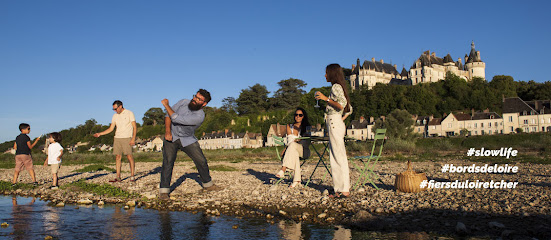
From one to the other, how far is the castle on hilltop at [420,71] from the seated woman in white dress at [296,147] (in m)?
110

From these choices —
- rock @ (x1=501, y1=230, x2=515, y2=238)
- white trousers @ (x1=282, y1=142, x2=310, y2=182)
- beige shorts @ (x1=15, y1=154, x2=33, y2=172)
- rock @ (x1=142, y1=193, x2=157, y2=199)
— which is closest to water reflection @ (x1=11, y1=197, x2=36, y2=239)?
rock @ (x1=142, y1=193, x2=157, y2=199)

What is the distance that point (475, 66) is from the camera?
121m

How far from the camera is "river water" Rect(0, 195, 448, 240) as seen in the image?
15.5 feet

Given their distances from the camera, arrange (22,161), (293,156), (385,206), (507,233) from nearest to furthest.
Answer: (507,233) → (385,206) → (293,156) → (22,161)

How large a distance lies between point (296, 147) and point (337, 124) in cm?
191

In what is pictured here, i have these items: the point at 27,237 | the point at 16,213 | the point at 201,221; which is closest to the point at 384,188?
the point at 201,221

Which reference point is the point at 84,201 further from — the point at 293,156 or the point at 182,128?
the point at 293,156

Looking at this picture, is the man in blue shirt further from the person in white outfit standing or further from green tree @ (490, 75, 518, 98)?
green tree @ (490, 75, 518, 98)

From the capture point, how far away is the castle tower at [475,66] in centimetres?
12031

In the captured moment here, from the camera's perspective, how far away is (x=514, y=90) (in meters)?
98.6

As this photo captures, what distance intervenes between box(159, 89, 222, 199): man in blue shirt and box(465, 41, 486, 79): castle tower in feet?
421

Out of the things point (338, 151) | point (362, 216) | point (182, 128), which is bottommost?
point (362, 216)

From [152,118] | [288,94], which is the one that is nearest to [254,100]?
[288,94]

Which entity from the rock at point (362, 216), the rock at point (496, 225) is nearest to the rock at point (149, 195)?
the rock at point (362, 216)
